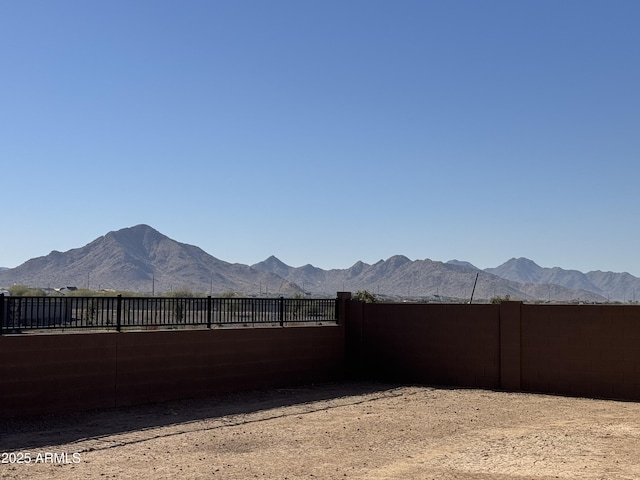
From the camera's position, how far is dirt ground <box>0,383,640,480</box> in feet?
36.8

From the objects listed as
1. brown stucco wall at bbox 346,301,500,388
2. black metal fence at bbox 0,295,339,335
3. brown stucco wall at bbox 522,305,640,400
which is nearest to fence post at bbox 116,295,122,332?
black metal fence at bbox 0,295,339,335

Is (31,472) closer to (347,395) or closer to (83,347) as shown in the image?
(83,347)

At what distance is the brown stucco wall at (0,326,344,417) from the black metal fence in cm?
38

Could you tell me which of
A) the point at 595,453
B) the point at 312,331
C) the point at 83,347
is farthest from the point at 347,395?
the point at 595,453

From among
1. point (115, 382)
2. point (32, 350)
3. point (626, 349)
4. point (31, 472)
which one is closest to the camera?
point (31, 472)

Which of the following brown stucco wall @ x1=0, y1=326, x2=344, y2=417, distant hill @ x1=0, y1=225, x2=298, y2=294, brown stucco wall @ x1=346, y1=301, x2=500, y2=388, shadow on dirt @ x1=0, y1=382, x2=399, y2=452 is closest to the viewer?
shadow on dirt @ x1=0, y1=382, x2=399, y2=452

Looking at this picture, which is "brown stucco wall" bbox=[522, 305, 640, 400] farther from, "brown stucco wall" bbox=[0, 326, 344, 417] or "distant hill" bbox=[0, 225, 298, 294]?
"distant hill" bbox=[0, 225, 298, 294]

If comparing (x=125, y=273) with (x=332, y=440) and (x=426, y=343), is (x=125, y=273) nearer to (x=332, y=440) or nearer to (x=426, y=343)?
→ (x=426, y=343)

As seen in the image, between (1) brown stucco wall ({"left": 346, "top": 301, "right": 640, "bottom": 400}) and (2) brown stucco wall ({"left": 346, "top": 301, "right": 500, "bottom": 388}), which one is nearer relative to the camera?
(1) brown stucco wall ({"left": 346, "top": 301, "right": 640, "bottom": 400})

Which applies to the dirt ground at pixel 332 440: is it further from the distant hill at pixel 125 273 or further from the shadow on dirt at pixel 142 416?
the distant hill at pixel 125 273

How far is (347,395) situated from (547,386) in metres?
5.24

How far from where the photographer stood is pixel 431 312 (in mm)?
22844

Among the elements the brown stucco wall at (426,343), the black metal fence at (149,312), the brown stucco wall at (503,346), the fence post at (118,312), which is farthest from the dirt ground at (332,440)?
the brown stucco wall at (426,343)

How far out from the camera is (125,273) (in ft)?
577
